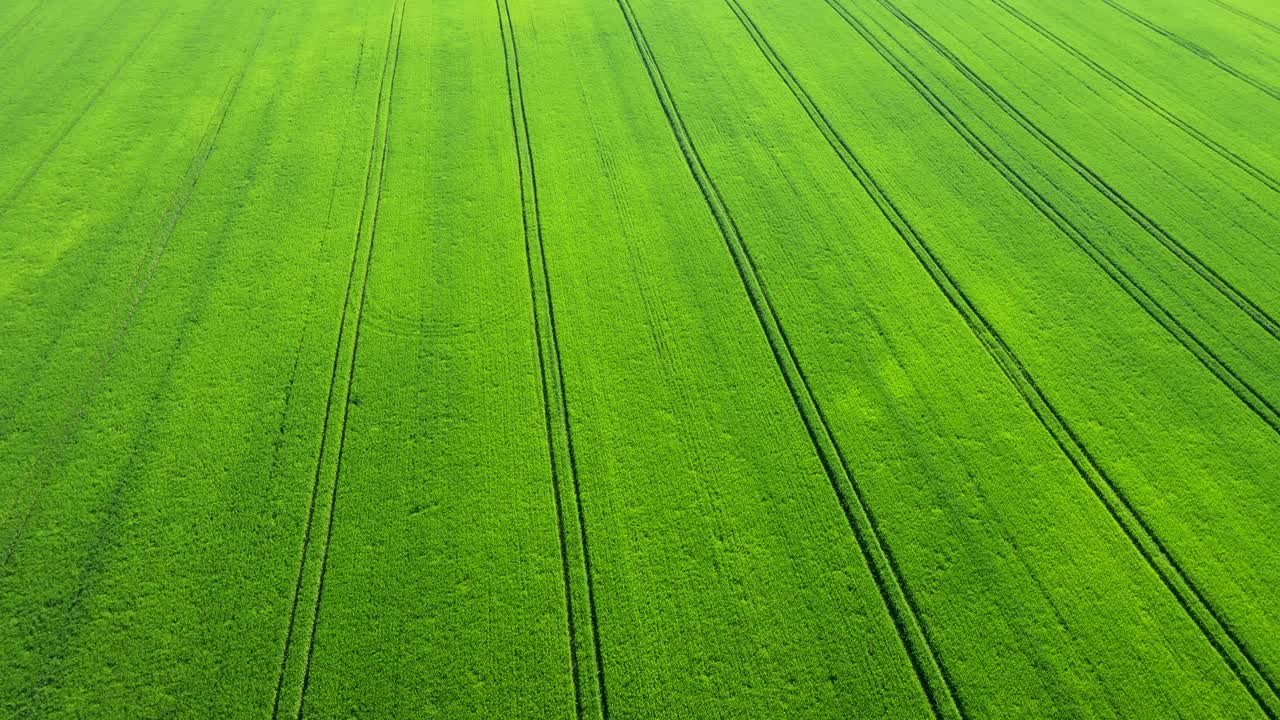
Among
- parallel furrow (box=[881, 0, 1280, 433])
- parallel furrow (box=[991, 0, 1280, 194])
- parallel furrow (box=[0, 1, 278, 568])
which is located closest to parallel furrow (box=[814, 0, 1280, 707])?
parallel furrow (box=[881, 0, 1280, 433])

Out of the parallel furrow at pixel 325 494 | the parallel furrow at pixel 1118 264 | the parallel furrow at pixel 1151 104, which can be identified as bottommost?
the parallel furrow at pixel 325 494

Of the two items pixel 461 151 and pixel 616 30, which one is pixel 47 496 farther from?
pixel 616 30

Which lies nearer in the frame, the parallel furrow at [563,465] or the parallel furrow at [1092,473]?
the parallel furrow at [563,465]

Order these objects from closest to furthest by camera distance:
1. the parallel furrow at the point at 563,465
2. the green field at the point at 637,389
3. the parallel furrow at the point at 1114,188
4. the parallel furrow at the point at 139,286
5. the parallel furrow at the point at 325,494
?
the parallel furrow at the point at 325,494, the parallel furrow at the point at 563,465, the green field at the point at 637,389, the parallel furrow at the point at 139,286, the parallel furrow at the point at 1114,188

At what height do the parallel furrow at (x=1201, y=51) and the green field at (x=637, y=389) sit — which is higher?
the parallel furrow at (x=1201, y=51)

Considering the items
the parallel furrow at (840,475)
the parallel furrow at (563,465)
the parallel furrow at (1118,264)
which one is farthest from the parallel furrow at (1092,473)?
the parallel furrow at (563,465)

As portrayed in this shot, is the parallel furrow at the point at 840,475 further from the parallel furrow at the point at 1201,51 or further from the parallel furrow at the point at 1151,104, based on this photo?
the parallel furrow at the point at 1201,51
